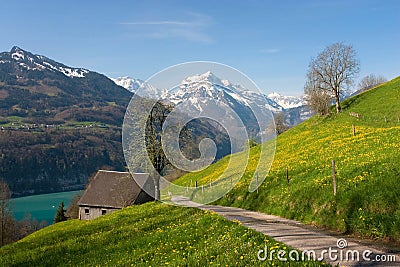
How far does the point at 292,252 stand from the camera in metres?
10.6

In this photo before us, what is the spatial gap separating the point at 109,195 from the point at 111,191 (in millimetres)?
1040

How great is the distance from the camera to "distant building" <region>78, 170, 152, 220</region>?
243 ft

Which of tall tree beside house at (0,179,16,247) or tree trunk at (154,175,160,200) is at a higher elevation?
tree trunk at (154,175,160,200)

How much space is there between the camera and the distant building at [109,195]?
73.9 metres

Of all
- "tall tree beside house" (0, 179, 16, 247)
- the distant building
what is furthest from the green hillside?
"tall tree beside house" (0, 179, 16, 247)

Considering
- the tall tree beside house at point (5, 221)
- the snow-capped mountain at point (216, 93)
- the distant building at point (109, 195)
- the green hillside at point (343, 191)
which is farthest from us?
the tall tree beside house at point (5, 221)

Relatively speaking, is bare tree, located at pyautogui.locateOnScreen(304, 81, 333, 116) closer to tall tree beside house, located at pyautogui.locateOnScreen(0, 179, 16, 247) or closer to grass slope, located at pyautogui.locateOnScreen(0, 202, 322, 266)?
grass slope, located at pyautogui.locateOnScreen(0, 202, 322, 266)

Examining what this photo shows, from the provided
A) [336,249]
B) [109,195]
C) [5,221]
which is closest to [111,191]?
[109,195]

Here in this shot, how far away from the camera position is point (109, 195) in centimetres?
7744

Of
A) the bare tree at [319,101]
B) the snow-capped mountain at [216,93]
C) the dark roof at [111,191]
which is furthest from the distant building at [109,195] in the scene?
the snow-capped mountain at [216,93]

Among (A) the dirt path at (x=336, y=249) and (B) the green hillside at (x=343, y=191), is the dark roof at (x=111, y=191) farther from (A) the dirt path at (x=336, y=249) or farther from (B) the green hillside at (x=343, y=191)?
(A) the dirt path at (x=336, y=249)

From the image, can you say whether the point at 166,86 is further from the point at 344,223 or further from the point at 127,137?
the point at 127,137

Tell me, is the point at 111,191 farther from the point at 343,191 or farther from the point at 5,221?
the point at 343,191

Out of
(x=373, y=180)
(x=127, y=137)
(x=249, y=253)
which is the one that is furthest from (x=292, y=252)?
(x=127, y=137)
